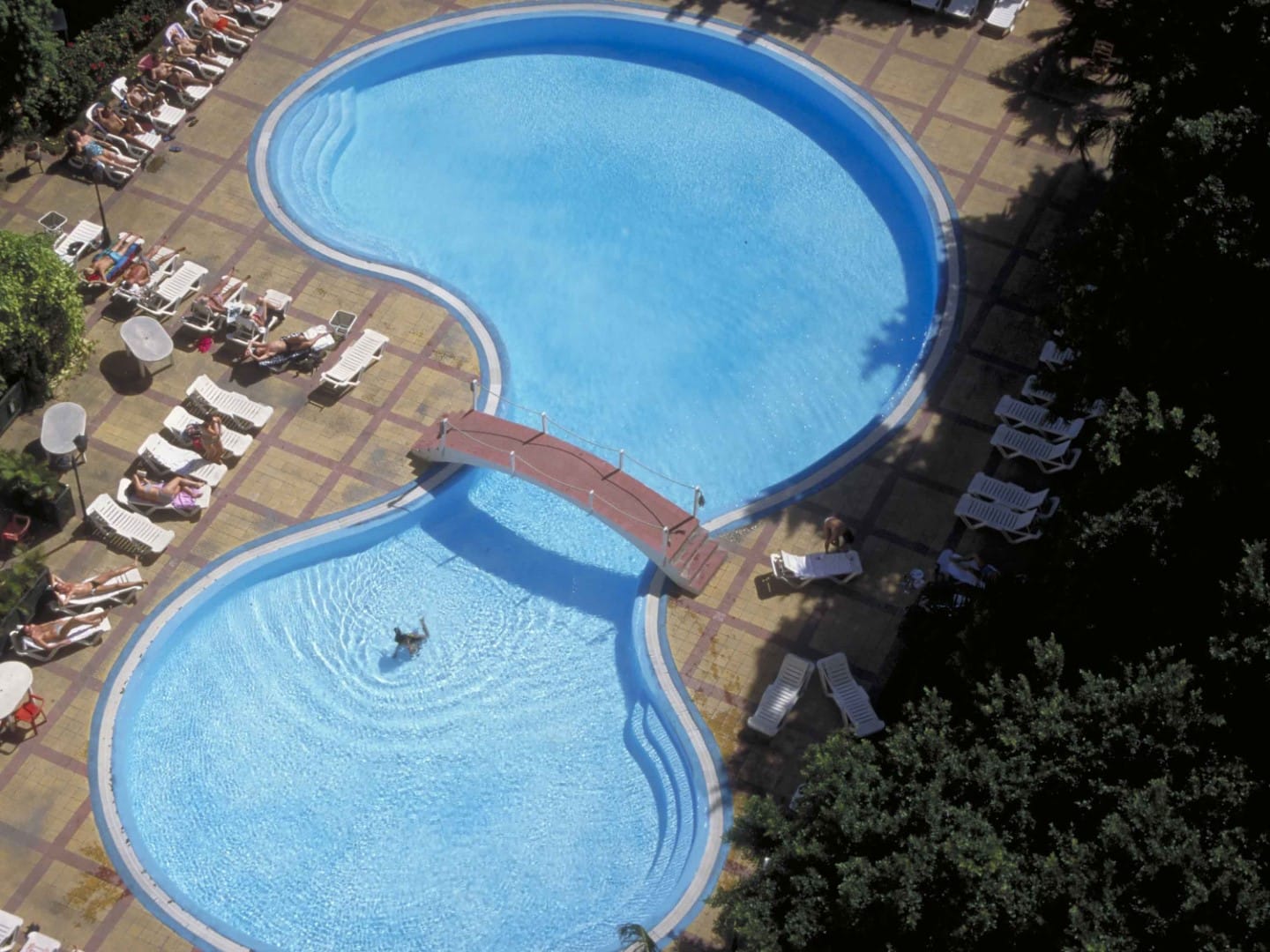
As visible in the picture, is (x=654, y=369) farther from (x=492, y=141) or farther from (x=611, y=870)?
(x=611, y=870)

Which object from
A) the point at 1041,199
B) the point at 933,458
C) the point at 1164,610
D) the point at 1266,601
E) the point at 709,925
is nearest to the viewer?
the point at 1266,601

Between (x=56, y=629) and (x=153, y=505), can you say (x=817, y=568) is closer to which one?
(x=153, y=505)

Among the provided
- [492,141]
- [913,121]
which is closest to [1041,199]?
[913,121]

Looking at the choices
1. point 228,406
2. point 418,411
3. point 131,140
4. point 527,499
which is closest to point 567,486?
point 527,499

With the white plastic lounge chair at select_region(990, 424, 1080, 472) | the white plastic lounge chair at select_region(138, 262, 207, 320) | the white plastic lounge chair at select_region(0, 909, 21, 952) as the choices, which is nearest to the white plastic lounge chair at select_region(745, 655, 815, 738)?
the white plastic lounge chair at select_region(990, 424, 1080, 472)

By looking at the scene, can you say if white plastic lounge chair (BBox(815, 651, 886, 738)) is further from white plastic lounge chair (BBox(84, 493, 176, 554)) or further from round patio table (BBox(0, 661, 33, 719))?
round patio table (BBox(0, 661, 33, 719))

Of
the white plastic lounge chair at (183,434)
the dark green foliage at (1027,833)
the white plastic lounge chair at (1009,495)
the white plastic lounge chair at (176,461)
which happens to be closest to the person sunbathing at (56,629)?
the white plastic lounge chair at (176,461)
